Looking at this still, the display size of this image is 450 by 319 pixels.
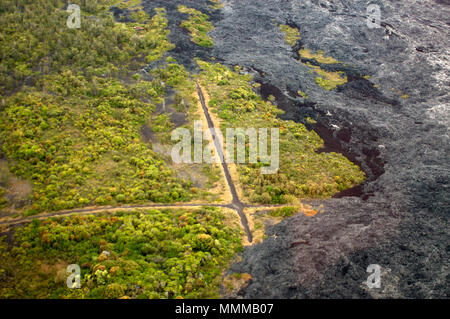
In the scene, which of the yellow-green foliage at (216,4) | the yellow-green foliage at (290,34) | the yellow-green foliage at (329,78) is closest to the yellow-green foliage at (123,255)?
the yellow-green foliage at (329,78)

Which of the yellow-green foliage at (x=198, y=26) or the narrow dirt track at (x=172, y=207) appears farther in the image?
the yellow-green foliage at (x=198, y=26)

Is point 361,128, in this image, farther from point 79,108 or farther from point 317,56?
point 79,108

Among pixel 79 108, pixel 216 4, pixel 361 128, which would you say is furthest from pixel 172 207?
pixel 216 4

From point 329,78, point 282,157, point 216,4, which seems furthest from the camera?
point 216,4

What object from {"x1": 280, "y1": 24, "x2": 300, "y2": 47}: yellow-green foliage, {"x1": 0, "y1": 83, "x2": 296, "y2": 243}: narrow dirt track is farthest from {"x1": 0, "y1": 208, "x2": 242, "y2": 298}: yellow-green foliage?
{"x1": 280, "y1": 24, "x2": 300, "y2": 47}: yellow-green foliage

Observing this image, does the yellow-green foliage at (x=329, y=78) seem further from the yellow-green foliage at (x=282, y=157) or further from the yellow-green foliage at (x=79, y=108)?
the yellow-green foliage at (x=79, y=108)

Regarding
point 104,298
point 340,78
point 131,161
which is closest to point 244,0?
point 340,78
